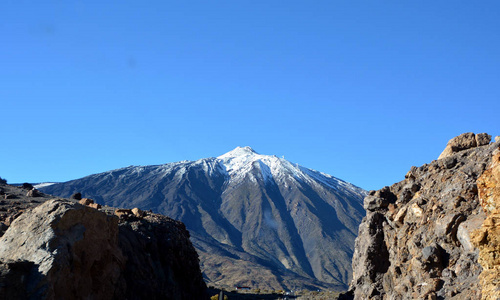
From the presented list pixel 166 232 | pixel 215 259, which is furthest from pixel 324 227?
pixel 166 232

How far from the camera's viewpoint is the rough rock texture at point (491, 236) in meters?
8.03

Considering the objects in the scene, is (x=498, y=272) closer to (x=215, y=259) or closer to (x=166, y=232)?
(x=166, y=232)

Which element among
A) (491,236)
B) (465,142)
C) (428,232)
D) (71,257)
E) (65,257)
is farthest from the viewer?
(465,142)

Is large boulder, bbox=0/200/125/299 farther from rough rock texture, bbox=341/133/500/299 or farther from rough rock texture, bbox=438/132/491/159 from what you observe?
rough rock texture, bbox=438/132/491/159

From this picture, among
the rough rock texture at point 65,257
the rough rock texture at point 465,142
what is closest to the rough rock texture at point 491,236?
the rough rock texture at point 65,257

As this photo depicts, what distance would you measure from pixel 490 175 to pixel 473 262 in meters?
13.7

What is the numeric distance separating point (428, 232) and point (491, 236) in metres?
16.5

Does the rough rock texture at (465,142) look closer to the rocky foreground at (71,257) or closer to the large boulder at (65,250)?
the rocky foreground at (71,257)

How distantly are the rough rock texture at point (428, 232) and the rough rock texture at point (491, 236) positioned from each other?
10.9m

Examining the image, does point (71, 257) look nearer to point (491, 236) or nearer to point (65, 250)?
point (65, 250)

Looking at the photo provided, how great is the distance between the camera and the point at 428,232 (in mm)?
Answer: 23828

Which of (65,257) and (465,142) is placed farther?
(465,142)

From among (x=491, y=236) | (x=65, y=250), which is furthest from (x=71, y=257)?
(x=491, y=236)

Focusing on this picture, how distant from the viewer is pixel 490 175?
8375mm
